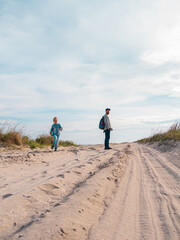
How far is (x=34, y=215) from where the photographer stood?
2.34 metres

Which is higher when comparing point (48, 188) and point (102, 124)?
point (102, 124)

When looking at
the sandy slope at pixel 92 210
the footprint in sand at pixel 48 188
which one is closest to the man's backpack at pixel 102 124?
the sandy slope at pixel 92 210

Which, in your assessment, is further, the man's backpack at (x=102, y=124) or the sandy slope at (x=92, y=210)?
the man's backpack at (x=102, y=124)

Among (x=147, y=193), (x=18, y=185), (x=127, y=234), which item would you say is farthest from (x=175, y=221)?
(x=18, y=185)

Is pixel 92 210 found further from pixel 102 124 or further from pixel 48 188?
pixel 102 124

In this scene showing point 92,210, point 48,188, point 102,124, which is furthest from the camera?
point 102,124

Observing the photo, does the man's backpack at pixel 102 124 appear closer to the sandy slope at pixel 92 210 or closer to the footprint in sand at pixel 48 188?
the sandy slope at pixel 92 210

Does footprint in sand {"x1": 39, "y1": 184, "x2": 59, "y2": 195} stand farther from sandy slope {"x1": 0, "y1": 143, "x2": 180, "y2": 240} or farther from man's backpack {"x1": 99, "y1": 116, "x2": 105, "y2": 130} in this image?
man's backpack {"x1": 99, "y1": 116, "x2": 105, "y2": 130}

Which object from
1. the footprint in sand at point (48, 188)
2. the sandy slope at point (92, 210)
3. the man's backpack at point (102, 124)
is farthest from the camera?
the man's backpack at point (102, 124)

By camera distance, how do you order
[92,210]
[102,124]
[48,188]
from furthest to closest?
[102,124] → [48,188] → [92,210]

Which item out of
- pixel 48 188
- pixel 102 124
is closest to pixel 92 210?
pixel 48 188

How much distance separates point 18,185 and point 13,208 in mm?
1232

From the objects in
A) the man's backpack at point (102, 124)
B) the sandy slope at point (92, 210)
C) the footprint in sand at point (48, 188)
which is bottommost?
the sandy slope at point (92, 210)

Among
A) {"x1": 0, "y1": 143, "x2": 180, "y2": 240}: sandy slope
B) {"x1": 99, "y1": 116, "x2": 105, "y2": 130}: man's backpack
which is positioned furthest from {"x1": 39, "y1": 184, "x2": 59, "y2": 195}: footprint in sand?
{"x1": 99, "y1": 116, "x2": 105, "y2": 130}: man's backpack
